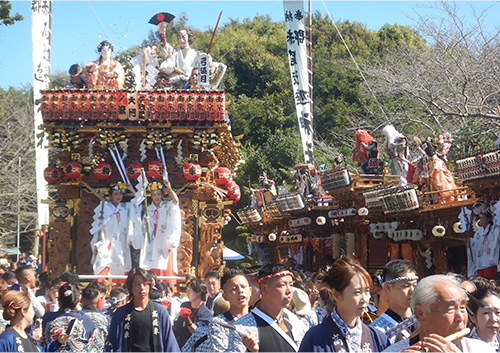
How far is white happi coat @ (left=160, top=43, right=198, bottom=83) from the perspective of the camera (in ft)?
59.6

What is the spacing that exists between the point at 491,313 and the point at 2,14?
2319cm

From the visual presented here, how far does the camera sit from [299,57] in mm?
21938

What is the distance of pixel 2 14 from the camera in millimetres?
25125

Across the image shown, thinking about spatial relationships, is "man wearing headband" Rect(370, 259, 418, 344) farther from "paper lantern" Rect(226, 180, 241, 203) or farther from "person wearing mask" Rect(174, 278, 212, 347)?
"paper lantern" Rect(226, 180, 241, 203)

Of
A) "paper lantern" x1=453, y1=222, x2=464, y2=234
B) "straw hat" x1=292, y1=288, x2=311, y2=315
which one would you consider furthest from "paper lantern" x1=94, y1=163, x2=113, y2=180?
"straw hat" x1=292, y1=288, x2=311, y2=315

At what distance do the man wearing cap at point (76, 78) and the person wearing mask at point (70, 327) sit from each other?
1121cm

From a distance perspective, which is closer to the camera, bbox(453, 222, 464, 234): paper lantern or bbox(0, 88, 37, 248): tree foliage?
bbox(453, 222, 464, 234): paper lantern

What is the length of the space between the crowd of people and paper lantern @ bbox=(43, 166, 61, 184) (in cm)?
944

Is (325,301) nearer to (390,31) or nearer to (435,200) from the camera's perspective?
(435,200)

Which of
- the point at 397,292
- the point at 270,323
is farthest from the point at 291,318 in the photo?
the point at 397,292

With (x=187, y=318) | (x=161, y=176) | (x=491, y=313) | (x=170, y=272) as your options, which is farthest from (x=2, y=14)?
(x=491, y=313)

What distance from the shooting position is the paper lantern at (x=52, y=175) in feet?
56.4

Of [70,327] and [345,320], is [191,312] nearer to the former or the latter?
[70,327]

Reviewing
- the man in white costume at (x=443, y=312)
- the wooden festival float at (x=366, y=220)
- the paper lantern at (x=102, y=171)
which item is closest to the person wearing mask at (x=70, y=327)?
the man in white costume at (x=443, y=312)
